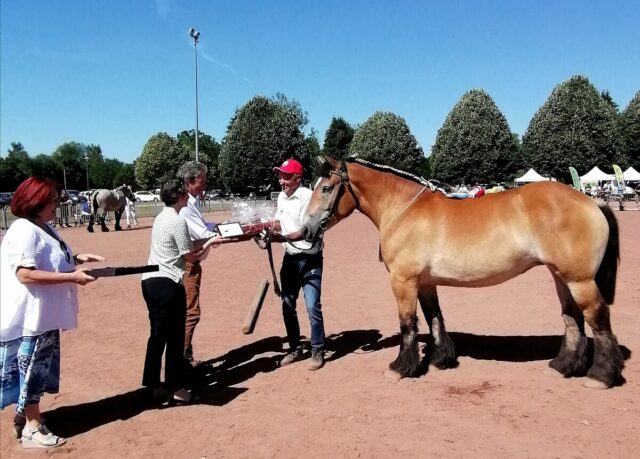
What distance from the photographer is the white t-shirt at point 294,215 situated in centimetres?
509

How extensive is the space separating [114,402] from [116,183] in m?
98.0

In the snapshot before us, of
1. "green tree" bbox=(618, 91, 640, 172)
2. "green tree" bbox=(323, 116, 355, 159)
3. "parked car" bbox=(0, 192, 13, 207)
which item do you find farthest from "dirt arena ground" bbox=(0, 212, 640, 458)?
"green tree" bbox=(323, 116, 355, 159)

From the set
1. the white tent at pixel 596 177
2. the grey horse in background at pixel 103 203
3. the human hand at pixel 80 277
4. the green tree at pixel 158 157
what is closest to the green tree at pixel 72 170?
the green tree at pixel 158 157

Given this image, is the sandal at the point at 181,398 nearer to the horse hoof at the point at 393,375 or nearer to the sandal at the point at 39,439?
the sandal at the point at 39,439

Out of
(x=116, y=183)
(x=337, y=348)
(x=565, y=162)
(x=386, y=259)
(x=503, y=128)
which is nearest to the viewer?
(x=386, y=259)

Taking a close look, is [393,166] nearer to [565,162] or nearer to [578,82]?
[565,162]

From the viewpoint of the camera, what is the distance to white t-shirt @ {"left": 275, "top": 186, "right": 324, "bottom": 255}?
509cm

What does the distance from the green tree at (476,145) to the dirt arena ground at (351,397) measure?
4028 centimetres

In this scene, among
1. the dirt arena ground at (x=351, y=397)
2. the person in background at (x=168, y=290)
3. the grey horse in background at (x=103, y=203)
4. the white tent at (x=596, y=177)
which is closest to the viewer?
the dirt arena ground at (x=351, y=397)

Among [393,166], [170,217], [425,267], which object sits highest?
[393,166]

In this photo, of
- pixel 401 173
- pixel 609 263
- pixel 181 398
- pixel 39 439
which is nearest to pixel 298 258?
pixel 401 173

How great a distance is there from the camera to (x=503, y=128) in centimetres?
4694

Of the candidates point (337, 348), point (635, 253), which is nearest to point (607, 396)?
point (337, 348)

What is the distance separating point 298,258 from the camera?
517cm
